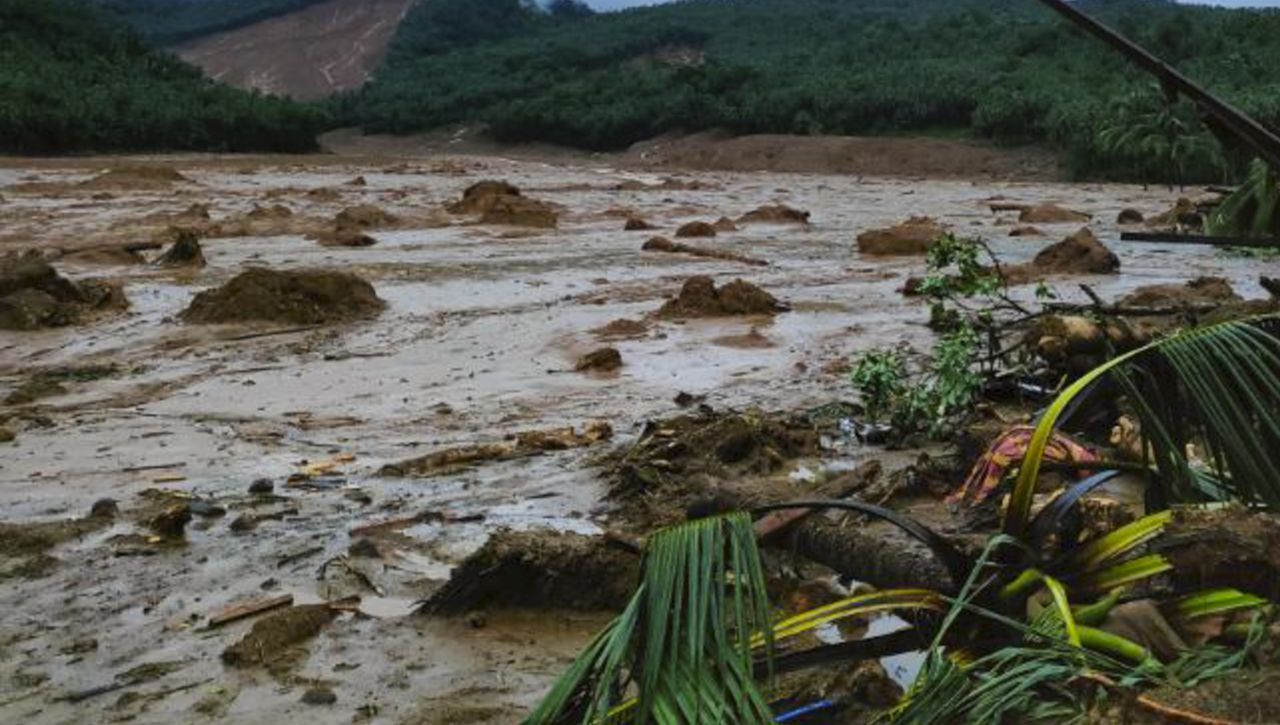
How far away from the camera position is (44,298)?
37.6ft

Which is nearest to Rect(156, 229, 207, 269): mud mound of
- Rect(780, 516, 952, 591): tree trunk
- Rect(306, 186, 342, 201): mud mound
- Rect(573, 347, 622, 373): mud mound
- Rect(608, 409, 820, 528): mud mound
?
Rect(573, 347, 622, 373): mud mound

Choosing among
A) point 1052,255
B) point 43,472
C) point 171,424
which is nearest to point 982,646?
point 43,472

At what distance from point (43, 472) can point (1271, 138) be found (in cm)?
556

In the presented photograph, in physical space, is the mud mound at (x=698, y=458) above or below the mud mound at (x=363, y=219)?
above

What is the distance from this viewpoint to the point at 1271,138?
2016mm

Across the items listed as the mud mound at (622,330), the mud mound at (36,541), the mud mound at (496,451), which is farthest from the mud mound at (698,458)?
the mud mound at (622,330)

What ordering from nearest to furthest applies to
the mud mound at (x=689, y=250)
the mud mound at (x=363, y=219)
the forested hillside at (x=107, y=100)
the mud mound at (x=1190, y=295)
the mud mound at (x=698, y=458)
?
the mud mound at (x=698, y=458) → the mud mound at (x=1190, y=295) → the mud mound at (x=689, y=250) → the mud mound at (x=363, y=219) → the forested hillside at (x=107, y=100)

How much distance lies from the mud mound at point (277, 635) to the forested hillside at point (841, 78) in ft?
102

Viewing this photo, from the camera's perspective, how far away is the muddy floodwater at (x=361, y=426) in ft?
11.5

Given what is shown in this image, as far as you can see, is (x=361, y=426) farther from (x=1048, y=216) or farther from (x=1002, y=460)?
(x=1048, y=216)

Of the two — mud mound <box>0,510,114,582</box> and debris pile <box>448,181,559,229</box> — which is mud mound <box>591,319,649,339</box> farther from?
debris pile <box>448,181,559,229</box>

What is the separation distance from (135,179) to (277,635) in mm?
30057

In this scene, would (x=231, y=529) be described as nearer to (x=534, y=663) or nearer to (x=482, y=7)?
(x=534, y=663)

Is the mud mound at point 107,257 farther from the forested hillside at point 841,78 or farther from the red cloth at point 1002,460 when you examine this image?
the forested hillside at point 841,78
